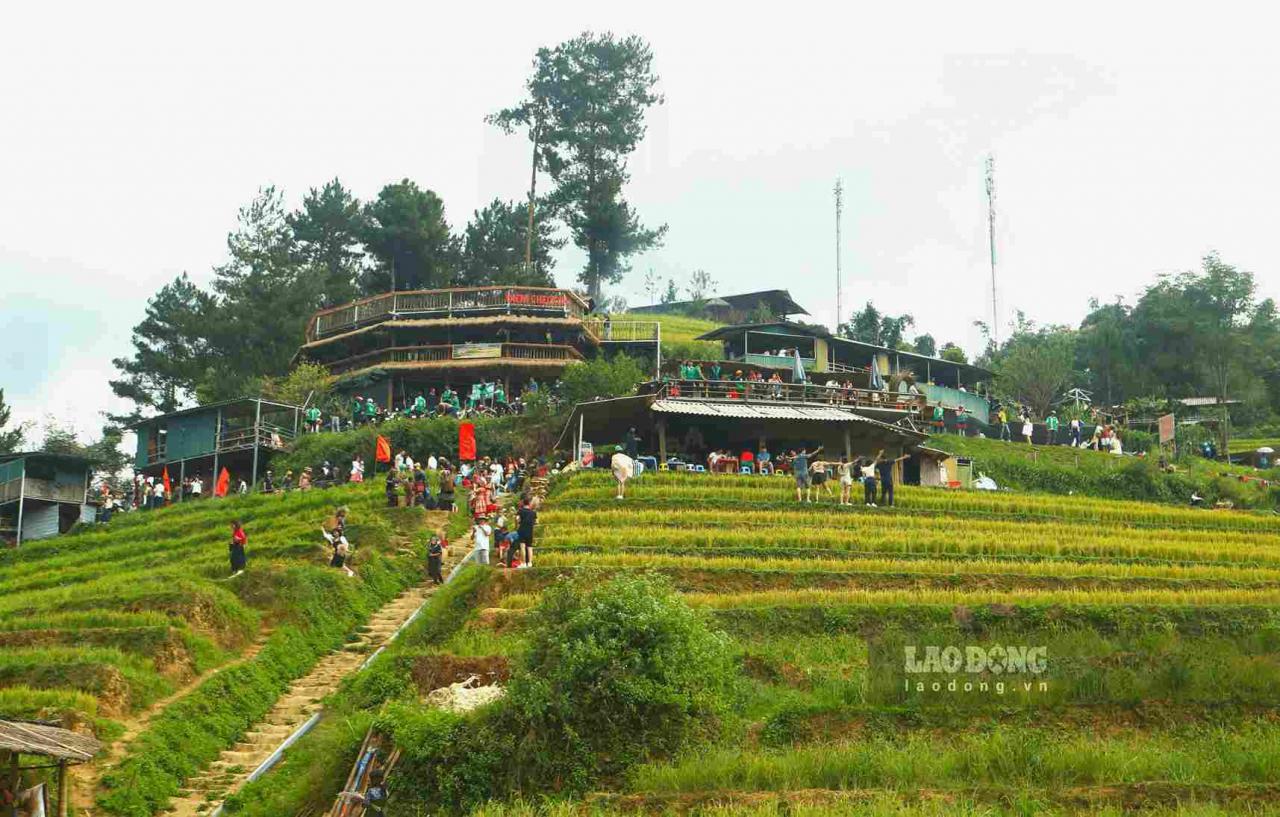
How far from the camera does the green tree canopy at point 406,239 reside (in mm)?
72375

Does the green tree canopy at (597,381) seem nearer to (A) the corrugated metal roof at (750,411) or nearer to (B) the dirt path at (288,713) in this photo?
(A) the corrugated metal roof at (750,411)

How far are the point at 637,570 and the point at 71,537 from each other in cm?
2161

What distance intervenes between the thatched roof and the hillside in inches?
35.9

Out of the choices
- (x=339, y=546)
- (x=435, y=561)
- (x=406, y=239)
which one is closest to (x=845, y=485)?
(x=435, y=561)

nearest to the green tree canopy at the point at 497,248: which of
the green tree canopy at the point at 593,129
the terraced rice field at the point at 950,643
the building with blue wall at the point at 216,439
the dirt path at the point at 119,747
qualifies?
the green tree canopy at the point at 593,129

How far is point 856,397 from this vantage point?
49.7m

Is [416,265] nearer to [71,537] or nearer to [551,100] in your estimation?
[551,100]

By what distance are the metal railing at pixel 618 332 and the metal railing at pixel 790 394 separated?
15.3 metres

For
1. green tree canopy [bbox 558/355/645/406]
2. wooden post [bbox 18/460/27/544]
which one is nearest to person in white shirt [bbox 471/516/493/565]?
green tree canopy [bbox 558/355/645/406]

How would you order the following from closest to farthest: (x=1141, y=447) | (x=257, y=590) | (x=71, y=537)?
(x=257, y=590), (x=71, y=537), (x=1141, y=447)

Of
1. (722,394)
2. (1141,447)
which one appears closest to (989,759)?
(722,394)

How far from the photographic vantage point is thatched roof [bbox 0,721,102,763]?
1761cm

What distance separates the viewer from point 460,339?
207 feet

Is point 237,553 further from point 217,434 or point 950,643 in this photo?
point 217,434
